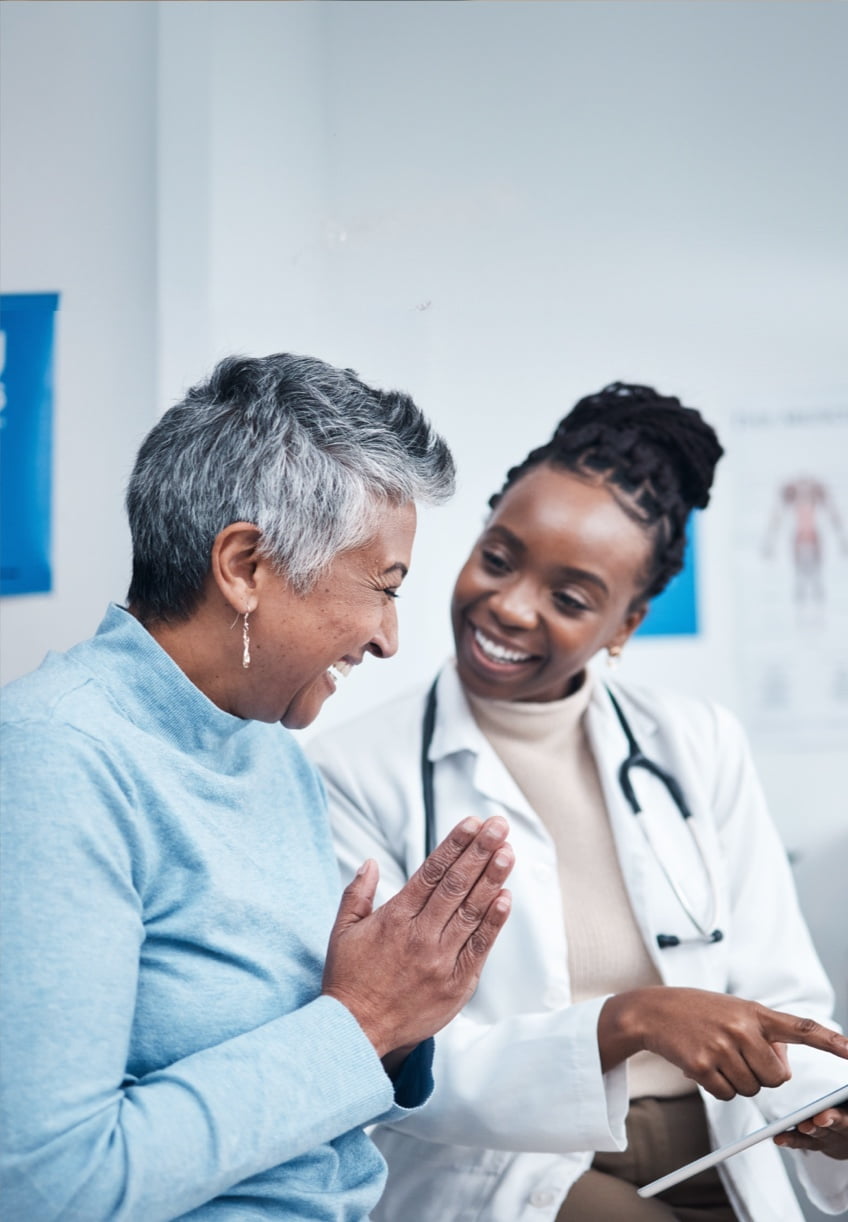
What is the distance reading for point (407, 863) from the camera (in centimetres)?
138

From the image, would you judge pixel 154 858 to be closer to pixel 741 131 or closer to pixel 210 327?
pixel 210 327

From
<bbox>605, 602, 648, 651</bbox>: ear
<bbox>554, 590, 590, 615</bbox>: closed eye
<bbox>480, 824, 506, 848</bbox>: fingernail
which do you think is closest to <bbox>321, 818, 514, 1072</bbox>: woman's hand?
Result: <bbox>480, 824, 506, 848</bbox>: fingernail

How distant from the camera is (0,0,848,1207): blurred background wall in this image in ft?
4.46

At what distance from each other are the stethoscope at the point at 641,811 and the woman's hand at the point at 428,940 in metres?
0.38

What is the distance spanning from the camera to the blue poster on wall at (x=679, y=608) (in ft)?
6.19

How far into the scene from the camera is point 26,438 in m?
1.33

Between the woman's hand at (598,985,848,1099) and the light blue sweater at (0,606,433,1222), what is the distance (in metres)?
0.28

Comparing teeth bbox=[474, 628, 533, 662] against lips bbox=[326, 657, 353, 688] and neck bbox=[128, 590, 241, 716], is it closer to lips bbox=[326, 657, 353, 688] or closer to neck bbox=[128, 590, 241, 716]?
lips bbox=[326, 657, 353, 688]

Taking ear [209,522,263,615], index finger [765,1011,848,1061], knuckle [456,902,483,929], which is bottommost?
index finger [765,1011,848,1061]

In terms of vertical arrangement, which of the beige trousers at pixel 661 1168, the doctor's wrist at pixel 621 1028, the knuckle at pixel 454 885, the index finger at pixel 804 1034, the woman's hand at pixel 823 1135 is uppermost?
the knuckle at pixel 454 885

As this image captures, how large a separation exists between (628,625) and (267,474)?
79 cm

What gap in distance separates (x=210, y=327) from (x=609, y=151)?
0.63 m

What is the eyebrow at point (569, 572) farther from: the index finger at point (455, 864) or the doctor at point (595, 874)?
the index finger at point (455, 864)

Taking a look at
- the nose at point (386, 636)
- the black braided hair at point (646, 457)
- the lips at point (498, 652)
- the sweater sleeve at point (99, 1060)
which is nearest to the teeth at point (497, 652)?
the lips at point (498, 652)
